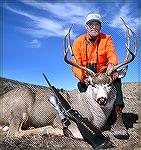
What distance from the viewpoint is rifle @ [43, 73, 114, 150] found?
607 centimetres

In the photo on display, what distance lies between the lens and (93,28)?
25.3 ft

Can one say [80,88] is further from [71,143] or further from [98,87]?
[71,143]

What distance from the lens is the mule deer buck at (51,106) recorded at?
6.96m

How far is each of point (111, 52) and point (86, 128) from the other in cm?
164

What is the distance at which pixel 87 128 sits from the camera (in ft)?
22.0

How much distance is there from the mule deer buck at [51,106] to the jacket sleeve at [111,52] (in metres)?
0.23

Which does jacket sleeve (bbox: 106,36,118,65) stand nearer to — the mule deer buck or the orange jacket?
the orange jacket

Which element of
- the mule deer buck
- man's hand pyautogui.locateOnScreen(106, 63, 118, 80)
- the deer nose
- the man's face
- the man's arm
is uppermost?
the man's face

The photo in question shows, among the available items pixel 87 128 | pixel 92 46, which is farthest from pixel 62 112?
pixel 92 46

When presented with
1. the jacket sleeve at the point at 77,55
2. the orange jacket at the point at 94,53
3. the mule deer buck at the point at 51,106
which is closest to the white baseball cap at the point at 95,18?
the orange jacket at the point at 94,53

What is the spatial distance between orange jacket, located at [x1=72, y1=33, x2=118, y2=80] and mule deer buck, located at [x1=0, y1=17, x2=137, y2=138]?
1.14 ft

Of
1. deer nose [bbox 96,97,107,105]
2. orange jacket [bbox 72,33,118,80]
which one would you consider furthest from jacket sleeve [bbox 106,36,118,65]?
deer nose [bbox 96,97,107,105]

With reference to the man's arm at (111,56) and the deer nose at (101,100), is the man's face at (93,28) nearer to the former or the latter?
the man's arm at (111,56)

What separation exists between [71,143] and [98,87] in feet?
3.47
